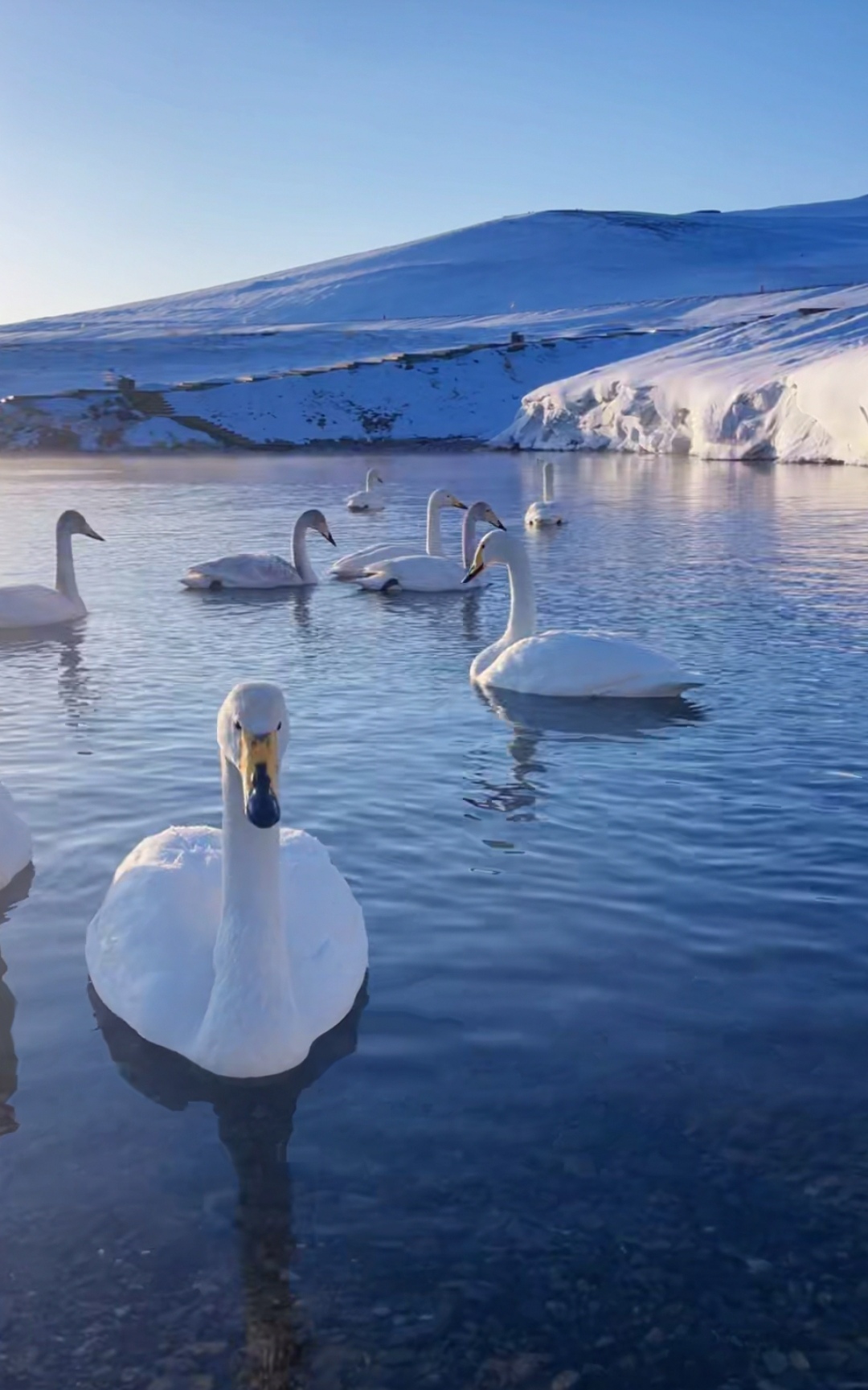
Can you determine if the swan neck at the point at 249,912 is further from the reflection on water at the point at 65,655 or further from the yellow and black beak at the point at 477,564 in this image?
the yellow and black beak at the point at 477,564

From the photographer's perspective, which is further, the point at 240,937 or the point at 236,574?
the point at 236,574

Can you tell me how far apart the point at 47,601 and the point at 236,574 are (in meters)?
3.00

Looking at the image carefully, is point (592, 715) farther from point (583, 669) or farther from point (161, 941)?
point (161, 941)

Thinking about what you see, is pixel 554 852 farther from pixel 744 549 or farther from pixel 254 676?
pixel 744 549

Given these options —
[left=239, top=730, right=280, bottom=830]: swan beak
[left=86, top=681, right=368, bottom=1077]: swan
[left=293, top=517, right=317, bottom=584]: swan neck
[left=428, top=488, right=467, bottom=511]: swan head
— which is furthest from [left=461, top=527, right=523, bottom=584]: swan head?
[left=239, top=730, right=280, bottom=830]: swan beak

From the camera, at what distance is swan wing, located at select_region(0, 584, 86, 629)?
14398mm

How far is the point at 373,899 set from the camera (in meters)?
6.77

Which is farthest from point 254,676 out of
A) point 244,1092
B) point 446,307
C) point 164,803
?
point 446,307

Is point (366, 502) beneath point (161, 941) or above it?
above

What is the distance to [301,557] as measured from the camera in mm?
17844

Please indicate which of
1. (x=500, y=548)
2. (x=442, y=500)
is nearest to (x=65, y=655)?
(x=500, y=548)

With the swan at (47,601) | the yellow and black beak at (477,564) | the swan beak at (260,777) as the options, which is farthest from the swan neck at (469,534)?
the swan beak at (260,777)

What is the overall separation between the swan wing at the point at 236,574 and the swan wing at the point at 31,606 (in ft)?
8.35

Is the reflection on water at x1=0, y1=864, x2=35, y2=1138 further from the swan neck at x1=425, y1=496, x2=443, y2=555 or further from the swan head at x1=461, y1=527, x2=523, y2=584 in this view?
the swan neck at x1=425, y1=496, x2=443, y2=555
